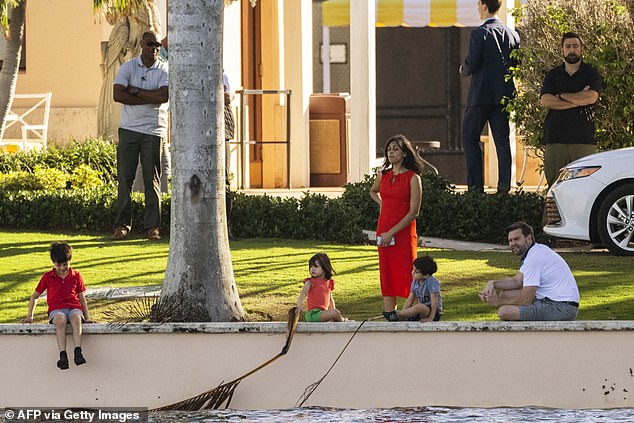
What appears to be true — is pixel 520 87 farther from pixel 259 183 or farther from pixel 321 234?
pixel 259 183

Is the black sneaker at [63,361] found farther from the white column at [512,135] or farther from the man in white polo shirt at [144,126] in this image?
the white column at [512,135]

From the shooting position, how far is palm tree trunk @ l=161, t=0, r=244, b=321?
31.2 ft

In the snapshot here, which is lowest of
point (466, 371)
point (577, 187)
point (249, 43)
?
point (466, 371)

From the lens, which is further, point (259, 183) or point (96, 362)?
point (259, 183)

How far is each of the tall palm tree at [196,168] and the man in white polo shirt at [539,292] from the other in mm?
1768

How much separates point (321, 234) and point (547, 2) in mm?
4116

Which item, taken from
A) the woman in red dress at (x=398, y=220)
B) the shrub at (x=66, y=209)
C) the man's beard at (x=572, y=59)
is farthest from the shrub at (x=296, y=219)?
the woman in red dress at (x=398, y=220)

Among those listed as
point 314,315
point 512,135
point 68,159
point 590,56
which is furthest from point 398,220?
point 512,135

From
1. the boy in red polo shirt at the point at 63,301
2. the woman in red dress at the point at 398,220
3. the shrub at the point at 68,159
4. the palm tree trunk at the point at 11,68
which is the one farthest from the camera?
the shrub at the point at 68,159

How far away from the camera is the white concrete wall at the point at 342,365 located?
27.7 feet

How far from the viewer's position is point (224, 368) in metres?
8.60

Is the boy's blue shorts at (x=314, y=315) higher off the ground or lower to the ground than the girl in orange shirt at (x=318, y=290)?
lower

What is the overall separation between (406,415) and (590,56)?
7724 millimetres

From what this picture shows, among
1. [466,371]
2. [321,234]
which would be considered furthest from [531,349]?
[321,234]
